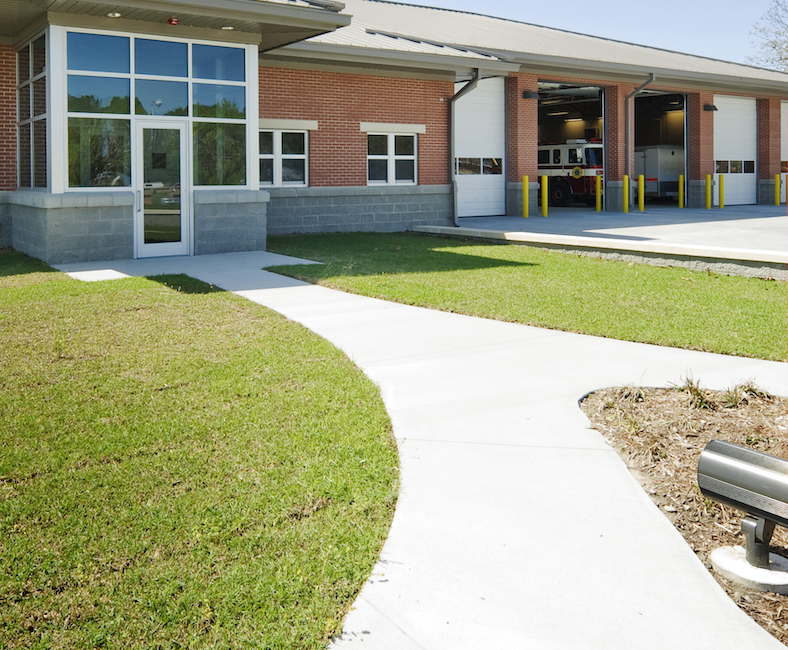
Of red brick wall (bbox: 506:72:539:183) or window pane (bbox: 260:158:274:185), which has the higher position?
red brick wall (bbox: 506:72:539:183)

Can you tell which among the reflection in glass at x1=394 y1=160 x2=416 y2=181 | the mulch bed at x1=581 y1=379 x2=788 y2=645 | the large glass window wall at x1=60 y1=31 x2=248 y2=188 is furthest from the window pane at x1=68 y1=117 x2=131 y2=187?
A: the mulch bed at x1=581 y1=379 x2=788 y2=645

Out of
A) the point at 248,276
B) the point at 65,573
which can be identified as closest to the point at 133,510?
the point at 65,573

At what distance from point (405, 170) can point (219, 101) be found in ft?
26.6

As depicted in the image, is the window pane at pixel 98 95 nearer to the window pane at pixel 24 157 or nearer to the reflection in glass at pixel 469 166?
the window pane at pixel 24 157

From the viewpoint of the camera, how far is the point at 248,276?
12992mm

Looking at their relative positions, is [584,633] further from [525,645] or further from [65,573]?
[65,573]

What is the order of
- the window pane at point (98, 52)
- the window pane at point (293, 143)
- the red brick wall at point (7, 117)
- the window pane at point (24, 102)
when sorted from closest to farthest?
Result: the window pane at point (98, 52) → the window pane at point (24, 102) → the red brick wall at point (7, 117) → the window pane at point (293, 143)

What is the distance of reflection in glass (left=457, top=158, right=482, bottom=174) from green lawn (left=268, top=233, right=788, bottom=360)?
8.89m

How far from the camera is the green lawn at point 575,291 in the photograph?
8758mm

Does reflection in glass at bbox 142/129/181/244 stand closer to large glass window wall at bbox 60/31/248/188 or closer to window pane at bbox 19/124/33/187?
large glass window wall at bbox 60/31/248/188

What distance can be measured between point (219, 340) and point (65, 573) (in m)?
4.72

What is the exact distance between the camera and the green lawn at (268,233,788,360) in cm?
876

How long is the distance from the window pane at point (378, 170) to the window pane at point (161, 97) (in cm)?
786

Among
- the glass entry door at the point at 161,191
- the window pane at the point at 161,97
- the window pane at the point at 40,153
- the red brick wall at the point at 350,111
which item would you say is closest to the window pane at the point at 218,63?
the window pane at the point at 161,97
